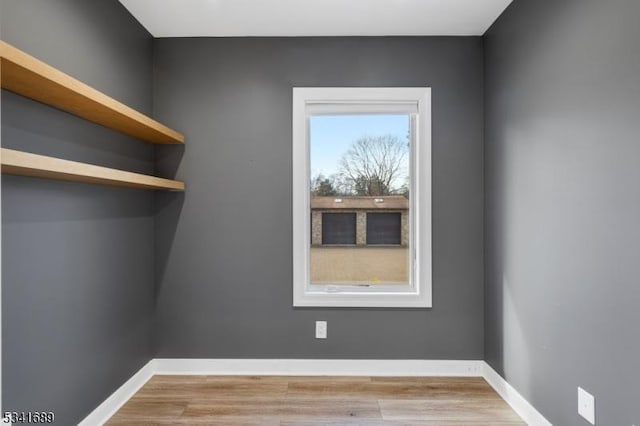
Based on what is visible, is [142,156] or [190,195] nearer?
[142,156]

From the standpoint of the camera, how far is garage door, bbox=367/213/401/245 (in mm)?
3047

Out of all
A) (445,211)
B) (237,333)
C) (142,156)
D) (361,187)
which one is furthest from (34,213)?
(445,211)

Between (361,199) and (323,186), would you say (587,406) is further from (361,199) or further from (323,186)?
(323,186)

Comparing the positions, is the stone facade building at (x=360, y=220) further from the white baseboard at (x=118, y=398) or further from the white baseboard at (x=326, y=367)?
the white baseboard at (x=118, y=398)

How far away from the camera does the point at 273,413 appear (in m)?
2.36

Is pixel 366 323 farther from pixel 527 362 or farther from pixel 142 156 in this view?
pixel 142 156

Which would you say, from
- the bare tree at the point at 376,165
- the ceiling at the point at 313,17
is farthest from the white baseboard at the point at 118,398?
the ceiling at the point at 313,17

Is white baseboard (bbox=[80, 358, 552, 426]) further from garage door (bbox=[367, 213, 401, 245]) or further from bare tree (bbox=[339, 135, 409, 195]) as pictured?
bare tree (bbox=[339, 135, 409, 195])

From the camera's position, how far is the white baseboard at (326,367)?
2.90 metres

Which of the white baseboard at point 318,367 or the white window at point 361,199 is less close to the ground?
the white window at point 361,199

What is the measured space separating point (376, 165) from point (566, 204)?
1383 millimetres

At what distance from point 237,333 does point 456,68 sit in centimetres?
249

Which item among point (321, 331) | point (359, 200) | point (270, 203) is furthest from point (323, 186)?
point (321, 331)

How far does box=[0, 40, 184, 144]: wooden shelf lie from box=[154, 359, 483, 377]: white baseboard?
5.58 ft
